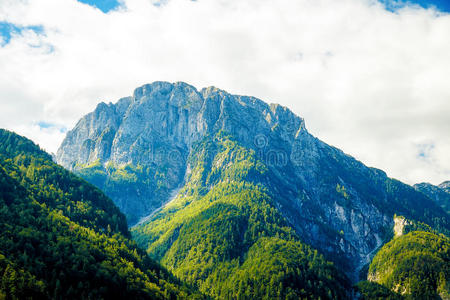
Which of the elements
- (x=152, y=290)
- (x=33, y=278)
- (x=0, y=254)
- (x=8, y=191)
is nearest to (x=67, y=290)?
(x=33, y=278)

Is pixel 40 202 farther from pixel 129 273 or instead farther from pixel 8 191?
A: pixel 129 273

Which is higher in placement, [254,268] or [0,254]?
[254,268]

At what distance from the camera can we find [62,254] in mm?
124938

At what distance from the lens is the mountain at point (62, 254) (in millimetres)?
107625

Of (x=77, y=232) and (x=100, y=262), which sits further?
(x=77, y=232)

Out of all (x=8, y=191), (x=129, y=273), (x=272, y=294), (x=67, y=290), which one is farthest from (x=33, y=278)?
(x=272, y=294)

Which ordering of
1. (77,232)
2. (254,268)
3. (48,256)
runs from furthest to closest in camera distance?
(254,268) → (77,232) → (48,256)

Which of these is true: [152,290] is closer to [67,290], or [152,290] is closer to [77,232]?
[67,290]

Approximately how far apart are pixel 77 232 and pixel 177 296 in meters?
55.3

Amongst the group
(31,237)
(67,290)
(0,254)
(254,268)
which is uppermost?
(254,268)

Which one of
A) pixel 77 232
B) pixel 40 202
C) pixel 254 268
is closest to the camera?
pixel 77 232

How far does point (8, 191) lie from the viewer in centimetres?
16212

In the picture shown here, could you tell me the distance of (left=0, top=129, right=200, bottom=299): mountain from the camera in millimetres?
107625

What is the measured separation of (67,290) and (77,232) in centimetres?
4706
